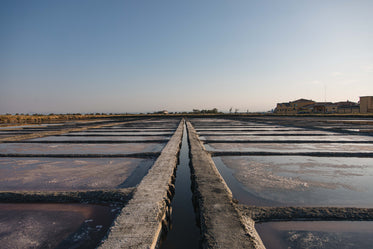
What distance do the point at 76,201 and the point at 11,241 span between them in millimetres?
827

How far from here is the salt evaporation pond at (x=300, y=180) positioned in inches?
109

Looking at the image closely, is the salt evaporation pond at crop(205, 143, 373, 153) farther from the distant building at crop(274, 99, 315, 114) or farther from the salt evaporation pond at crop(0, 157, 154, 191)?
the distant building at crop(274, 99, 315, 114)

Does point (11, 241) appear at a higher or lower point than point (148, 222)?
lower

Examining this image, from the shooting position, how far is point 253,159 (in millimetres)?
5262

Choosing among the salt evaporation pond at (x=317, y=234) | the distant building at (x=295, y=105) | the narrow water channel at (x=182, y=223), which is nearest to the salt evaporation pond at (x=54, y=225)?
the narrow water channel at (x=182, y=223)

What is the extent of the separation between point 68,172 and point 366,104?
61145mm

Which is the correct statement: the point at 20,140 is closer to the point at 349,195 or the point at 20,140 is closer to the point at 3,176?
the point at 3,176

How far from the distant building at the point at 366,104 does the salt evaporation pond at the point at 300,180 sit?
55286mm

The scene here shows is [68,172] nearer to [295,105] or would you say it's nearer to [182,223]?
[182,223]

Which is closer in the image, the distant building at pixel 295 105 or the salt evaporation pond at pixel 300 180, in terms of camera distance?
the salt evaporation pond at pixel 300 180

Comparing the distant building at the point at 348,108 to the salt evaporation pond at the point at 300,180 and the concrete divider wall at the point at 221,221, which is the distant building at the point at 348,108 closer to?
the salt evaporation pond at the point at 300,180

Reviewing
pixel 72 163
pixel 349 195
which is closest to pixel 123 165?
pixel 72 163

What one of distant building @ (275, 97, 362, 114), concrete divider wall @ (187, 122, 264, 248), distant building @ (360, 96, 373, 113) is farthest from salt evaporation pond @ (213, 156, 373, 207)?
distant building @ (275, 97, 362, 114)

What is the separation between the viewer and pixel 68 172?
13.5 ft
